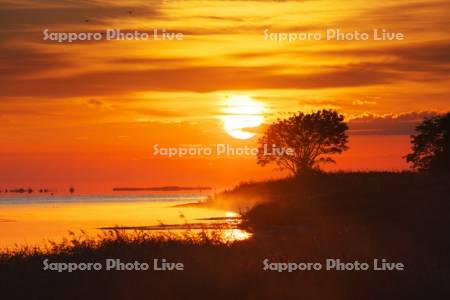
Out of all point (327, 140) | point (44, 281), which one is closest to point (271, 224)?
point (44, 281)

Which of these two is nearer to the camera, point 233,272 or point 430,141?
point 233,272

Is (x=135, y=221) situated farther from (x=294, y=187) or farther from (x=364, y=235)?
(x=294, y=187)

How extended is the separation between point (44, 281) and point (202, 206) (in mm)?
83473

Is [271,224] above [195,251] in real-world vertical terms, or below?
above

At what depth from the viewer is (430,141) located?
125 metres

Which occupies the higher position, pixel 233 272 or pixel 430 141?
pixel 430 141

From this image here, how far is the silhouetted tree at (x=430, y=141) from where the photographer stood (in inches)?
4798

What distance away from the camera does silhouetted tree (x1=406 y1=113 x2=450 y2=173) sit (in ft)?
400

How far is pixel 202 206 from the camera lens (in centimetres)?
10919

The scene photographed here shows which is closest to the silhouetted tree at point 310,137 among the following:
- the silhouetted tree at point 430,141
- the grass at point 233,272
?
the silhouetted tree at point 430,141

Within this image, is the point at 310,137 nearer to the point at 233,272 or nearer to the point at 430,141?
the point at 430,141

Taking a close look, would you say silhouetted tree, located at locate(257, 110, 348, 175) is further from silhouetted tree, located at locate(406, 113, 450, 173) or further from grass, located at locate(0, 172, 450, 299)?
grass, located at locate(0, 172, 450, 299)

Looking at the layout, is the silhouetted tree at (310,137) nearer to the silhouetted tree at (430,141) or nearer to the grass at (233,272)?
the silhouetted tree at (430,141)

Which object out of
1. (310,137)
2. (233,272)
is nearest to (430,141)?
(310,137)
